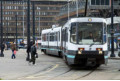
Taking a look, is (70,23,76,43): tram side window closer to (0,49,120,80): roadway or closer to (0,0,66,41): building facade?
(0,49,120,80): roadway

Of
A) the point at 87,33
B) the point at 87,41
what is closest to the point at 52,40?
the point at 87,33

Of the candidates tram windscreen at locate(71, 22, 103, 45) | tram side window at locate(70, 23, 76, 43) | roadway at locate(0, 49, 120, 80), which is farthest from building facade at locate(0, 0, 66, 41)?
tram windscreen at locate(71, 22, 103, 45)


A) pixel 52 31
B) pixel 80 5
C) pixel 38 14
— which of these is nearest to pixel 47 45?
pixel 52 31

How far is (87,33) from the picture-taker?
1812 centimetres

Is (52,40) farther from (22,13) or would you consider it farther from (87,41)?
(22,13)

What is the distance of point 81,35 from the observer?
1808 cm

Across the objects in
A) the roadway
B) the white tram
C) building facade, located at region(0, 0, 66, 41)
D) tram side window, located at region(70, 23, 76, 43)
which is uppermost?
building facade, located at region(0, 0, 66, 41)

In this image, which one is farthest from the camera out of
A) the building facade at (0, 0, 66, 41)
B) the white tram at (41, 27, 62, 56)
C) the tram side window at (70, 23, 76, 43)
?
the building facade at (0, 0, 66, 41)

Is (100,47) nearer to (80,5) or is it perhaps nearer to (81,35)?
(81,35)

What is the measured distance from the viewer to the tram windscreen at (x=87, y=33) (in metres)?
18.0

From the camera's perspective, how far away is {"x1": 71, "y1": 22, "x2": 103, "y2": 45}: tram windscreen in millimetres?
18016

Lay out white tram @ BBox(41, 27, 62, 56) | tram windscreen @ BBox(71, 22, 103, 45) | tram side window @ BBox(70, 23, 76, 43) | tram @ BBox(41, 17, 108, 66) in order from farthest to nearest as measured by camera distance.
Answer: white tram @ BBox(41, 27, 62, 56), tram side window @ BBox(70, 23, 76, 43), tram windscreen @ BBox(71, 22, 103, 45), tram @ BBox(41, 17, 108, 66)

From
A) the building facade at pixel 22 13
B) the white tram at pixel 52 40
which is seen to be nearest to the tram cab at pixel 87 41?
the white tram at pixel 52 40

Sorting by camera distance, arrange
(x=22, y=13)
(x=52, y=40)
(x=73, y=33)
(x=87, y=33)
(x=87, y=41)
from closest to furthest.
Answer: (x=87, y=41), (x=87, y=33), (x=73, y=33), (x=52, y=40), (x=22, y=13)
